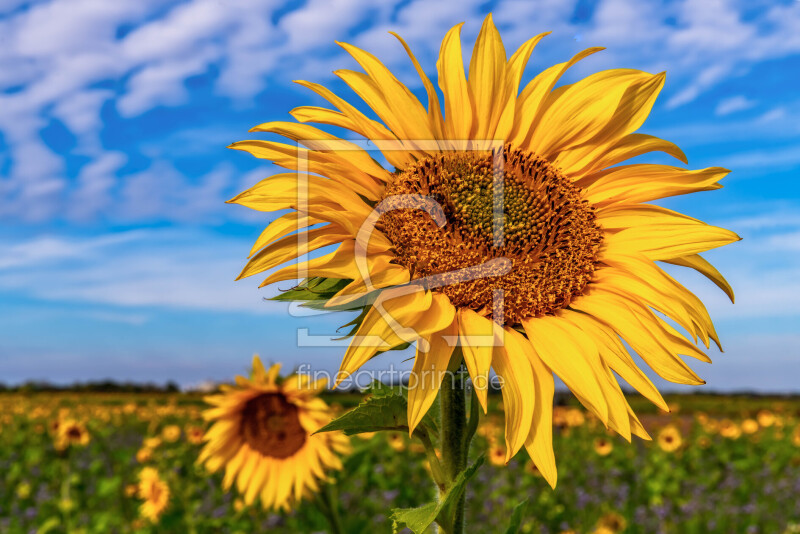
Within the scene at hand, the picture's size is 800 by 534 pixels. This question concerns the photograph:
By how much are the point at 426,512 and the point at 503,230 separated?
0.89m

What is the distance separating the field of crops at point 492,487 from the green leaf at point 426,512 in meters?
3.19

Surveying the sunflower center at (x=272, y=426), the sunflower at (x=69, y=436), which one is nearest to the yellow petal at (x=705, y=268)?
the sunflower center at (x=272, y=426)

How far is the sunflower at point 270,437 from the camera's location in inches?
174

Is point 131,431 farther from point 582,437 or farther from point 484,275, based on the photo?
point 484,275

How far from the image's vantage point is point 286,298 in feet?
5.82

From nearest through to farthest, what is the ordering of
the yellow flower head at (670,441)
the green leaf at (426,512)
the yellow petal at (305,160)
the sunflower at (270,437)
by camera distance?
the green leaf at (426,512) < the yellow petal at (305,160) < the sunflower at (270,437) < the yellow flower head at (670,441)

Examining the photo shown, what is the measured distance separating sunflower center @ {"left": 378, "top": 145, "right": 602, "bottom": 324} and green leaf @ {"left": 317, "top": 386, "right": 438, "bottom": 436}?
330 millimetres

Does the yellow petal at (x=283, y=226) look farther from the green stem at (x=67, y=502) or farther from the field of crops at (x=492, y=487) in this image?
the green stem at (x=67, y=502)

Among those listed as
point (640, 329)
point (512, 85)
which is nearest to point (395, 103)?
point (512, 85)

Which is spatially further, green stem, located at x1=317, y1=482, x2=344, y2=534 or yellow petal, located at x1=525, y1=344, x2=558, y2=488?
green stem, located at x1=317, y1=482, x2=344, y2=534

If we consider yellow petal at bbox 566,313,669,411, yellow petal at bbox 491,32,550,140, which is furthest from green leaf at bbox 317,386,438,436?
yellow petal at bbox 491,32,550,140

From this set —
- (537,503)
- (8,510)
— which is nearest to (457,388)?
(537,503)

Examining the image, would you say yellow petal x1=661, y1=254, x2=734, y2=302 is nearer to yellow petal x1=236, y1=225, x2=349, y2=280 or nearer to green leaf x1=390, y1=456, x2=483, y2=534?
green leaf x1=390, y1=456, x2=483, y2=534

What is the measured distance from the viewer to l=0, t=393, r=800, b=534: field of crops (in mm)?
6888
